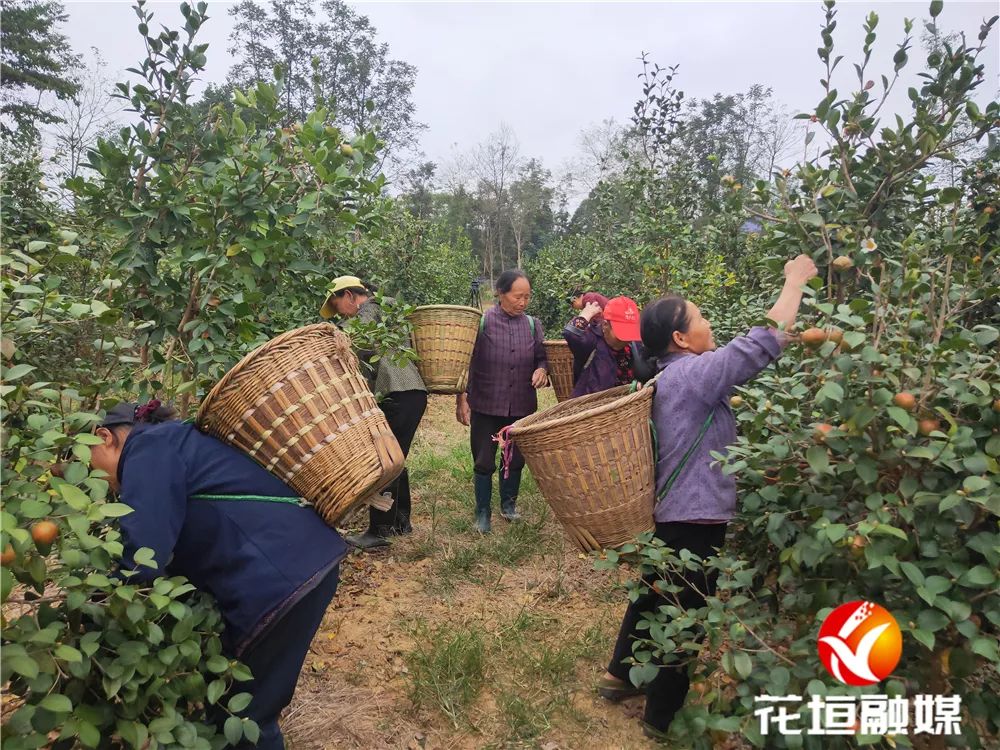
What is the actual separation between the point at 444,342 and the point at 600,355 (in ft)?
2.88

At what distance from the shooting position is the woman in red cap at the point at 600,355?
138 inches

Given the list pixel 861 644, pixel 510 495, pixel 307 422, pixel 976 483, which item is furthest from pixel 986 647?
pixel 510 495

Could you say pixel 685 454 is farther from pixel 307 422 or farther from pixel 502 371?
pixel 502 371

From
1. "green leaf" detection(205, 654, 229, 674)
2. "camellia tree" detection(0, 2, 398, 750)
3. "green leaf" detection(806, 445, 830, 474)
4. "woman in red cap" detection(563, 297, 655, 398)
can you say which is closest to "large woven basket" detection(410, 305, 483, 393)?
"woman in red cap" detection(563, 297, 655, 398)

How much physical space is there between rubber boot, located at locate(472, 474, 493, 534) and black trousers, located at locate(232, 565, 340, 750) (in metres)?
2.42

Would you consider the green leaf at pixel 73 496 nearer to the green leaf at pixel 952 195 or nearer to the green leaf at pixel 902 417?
the green leaf at pixel 902 417

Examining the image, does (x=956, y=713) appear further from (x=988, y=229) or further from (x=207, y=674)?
(x=207, y=674)

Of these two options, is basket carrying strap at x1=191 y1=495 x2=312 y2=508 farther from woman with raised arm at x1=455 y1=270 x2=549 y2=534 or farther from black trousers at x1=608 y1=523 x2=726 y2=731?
woman with raised arm at x1=455 y1=270 x2=549 y2=534

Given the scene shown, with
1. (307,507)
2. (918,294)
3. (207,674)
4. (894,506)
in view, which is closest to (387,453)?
(307,507)

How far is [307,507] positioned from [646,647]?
1377 millimetres

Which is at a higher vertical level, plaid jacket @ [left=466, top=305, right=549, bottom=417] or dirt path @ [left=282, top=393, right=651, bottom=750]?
plaid jacket @ [left=466, top=305, right=549, bottom=417]

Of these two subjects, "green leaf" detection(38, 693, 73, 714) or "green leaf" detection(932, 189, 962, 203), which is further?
"green leaf" detection(932, 189, 962, 203)

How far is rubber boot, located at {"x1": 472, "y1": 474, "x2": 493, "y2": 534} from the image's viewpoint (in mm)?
4266

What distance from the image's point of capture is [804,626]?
1682 millimetres
